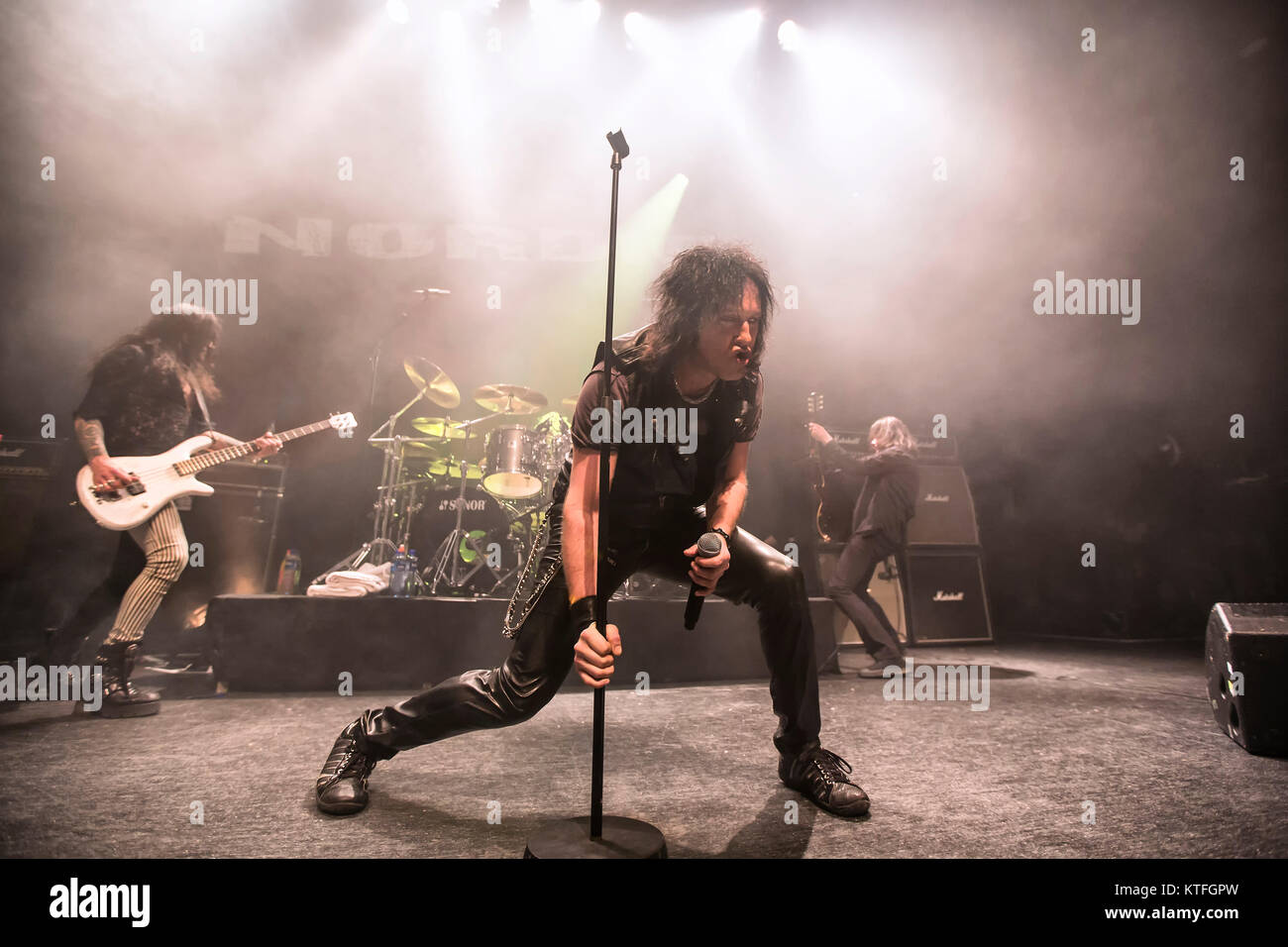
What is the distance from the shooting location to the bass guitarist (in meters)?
3.29

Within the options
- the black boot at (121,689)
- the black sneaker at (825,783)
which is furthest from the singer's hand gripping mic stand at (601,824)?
the black boot at (121,689)

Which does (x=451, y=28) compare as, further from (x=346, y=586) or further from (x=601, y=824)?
(x=601, y=824)

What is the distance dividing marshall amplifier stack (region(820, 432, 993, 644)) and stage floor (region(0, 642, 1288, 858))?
2.35m

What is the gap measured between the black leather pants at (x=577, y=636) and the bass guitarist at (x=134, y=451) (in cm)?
222

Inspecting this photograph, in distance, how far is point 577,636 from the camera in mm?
1828

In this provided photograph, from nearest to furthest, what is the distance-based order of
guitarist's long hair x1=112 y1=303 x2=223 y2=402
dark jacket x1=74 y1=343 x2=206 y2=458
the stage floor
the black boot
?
the stage floor
the black boot
dark jacket x1=74 y1=343 x2=206 y2=458
guitarist's long hair x1=112 y1=303 x2=223 y2=402

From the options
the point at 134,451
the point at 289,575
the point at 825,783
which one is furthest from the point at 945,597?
the point at 134,451

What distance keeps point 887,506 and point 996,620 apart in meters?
3.45

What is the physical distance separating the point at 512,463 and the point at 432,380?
118 cm

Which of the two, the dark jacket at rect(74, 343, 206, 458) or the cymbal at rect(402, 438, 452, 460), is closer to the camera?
the dark jacket at rect(74, 343, 206, 458)

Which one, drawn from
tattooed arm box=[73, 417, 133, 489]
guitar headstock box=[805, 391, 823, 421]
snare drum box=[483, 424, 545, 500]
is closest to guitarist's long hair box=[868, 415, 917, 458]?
guitar headstock box=[805, 391, 823, 421]

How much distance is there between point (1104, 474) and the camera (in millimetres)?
6656

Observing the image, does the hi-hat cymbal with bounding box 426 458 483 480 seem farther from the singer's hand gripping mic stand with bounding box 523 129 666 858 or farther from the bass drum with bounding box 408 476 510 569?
the singer's hand gripping mic stand with bounding box 523 129 666 858

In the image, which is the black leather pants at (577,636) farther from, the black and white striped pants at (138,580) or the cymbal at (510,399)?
the cymbal at (510,399)
